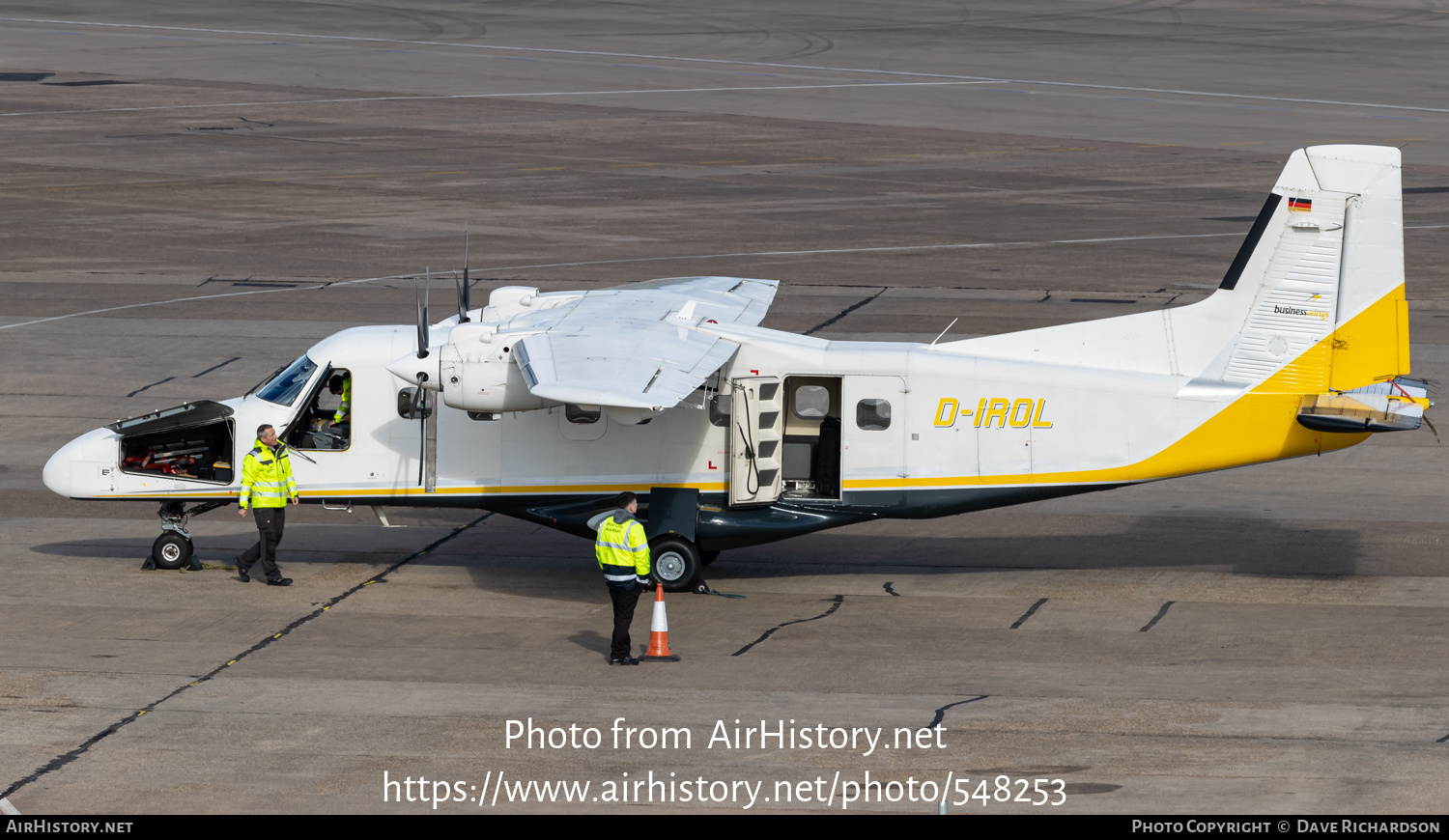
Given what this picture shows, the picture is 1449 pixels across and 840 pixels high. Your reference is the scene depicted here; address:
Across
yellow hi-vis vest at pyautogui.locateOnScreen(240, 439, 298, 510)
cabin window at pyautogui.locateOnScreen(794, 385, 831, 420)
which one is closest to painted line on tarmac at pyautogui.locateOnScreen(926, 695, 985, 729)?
cabin window at pyautogui.locateOnScreen(794, 385, 831, 420)

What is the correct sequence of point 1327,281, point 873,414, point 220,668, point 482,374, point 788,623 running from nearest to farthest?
point 220,668 < point 482,374 < point 788,623 < point 1327,281 < point 873,414

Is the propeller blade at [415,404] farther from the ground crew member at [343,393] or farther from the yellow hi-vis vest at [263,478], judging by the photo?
the yellow hi-vis vest at [263,478]

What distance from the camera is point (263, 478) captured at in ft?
66.6

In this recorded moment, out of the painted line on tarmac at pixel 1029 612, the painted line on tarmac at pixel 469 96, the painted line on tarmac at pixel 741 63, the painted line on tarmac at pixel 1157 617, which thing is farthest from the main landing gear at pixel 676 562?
the painted line on tarmac at pixel 741 63

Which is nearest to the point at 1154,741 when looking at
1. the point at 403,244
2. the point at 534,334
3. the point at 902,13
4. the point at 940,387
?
the point at 940,387

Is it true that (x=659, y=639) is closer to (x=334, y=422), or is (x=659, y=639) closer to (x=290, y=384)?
(x=334, y=422)

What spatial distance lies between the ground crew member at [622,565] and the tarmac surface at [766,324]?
36 cm

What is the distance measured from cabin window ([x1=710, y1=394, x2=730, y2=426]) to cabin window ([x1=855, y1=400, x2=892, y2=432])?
1.48m

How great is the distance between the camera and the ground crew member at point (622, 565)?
1753 cm

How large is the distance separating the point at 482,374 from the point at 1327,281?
9299 mm

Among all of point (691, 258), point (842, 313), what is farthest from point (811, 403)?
point (691, 258)

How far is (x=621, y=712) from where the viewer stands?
53.2ft

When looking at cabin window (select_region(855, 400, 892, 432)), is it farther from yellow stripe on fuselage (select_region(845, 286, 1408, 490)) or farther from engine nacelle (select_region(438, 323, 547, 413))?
engine nacelle (select_region(438, 323, 547, 413))

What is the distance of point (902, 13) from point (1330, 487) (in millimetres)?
65343
